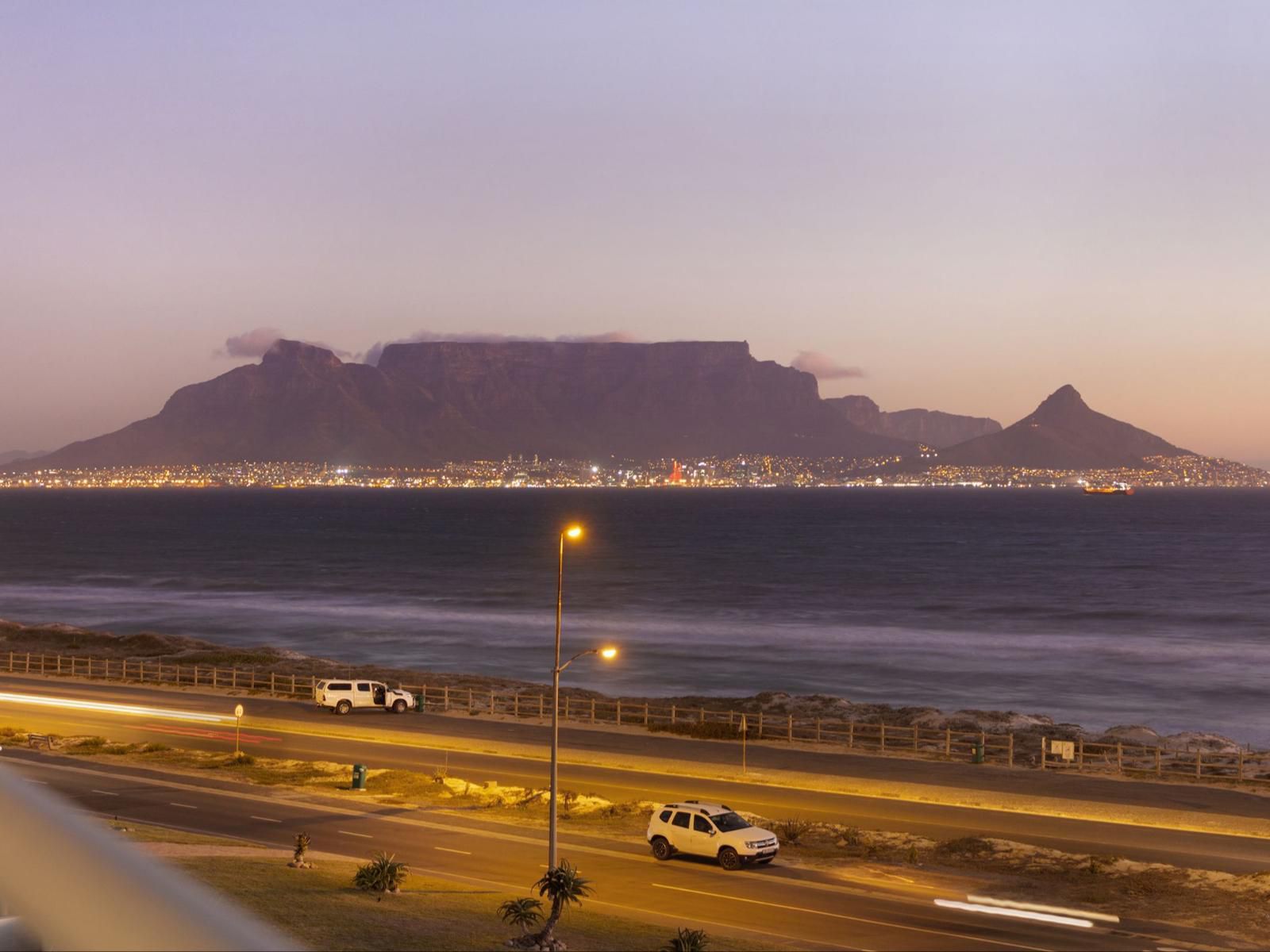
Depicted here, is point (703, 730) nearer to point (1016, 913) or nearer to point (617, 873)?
point (617, 873)

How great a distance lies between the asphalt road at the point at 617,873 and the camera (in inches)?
907

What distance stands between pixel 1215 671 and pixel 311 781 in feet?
208

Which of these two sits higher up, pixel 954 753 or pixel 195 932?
pixel 195 932

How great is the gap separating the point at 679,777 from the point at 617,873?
11.0 m

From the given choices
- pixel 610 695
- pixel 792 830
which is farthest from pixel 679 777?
pixel 610 695

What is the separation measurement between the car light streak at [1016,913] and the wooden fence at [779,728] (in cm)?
1683

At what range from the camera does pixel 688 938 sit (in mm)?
20266

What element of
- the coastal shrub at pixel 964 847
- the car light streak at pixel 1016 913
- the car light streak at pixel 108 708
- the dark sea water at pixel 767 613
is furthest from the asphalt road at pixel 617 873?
the dark sea water at pixel 767 613

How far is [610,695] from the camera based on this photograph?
69.6m

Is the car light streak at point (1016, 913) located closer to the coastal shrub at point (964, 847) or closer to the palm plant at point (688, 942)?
the coastal shrub at point (964, 847)

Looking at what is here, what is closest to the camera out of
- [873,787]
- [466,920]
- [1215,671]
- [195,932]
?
[195,932]

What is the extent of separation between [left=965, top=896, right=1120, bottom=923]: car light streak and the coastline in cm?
2562

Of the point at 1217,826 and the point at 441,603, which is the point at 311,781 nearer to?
the point at 1217,826

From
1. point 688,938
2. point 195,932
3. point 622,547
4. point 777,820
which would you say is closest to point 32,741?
point 777,820
